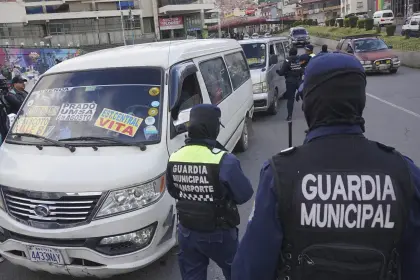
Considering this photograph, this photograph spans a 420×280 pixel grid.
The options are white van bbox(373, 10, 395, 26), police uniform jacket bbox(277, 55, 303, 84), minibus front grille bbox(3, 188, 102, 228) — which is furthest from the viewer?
white van bbox(373, 10, 395, 26)

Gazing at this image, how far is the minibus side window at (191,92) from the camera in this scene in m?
4.49

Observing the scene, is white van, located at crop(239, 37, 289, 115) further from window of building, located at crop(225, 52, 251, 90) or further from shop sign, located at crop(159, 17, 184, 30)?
shop sign, located at crop(159, 17, 184, 30)

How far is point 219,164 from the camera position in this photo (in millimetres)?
2518

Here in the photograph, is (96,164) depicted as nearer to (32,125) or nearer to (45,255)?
(45,255)

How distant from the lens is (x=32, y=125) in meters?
3.95

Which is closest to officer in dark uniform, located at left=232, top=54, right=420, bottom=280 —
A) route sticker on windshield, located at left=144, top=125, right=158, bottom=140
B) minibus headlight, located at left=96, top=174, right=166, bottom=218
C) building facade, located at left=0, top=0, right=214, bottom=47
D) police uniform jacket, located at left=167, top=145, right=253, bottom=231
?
police uniform jacket, located at left=167, top=145, right=253, bottom=231

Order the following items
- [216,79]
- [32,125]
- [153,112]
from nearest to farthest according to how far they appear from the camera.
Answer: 1. [153,112]
2. [32,125]
3. [216,79]

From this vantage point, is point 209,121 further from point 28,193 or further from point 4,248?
point 4,248

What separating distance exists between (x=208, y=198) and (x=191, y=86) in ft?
8.00

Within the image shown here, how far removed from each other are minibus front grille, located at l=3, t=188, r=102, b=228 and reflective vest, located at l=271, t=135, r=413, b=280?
208 centimetres

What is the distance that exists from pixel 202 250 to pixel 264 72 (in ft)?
24.9

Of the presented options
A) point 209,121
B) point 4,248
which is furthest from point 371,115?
point 4,248

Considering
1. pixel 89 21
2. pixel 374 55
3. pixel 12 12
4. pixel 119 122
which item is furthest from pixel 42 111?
pixel 89 21

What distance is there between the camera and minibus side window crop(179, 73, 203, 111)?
14.7ft
